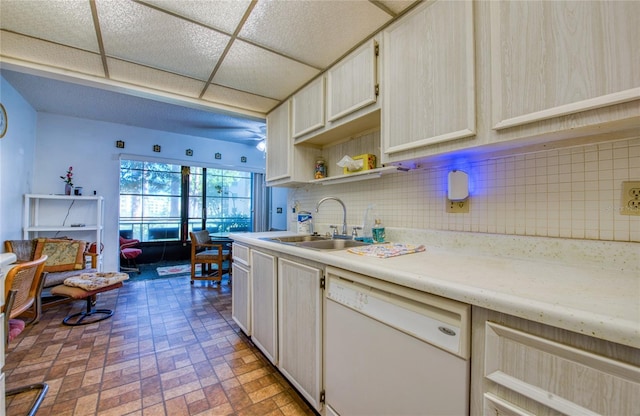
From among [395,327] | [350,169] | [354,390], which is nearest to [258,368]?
[354,390]

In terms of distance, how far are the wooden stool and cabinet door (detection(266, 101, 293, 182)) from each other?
1.95 metres

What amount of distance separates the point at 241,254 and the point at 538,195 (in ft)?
6.54

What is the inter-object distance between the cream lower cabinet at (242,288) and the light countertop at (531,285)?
103 centimetres

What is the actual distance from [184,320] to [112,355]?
0.66 meters

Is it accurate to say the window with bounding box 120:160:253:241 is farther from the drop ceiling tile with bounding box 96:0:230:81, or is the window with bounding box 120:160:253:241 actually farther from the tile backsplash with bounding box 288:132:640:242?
the tile backsplash with bounding box 288:132:640:242

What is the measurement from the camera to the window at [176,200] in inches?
209

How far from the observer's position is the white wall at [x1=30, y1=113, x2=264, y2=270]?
370 centimetres

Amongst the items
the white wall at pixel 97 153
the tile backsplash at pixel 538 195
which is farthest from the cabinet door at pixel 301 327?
the white wall at pixel 97 153

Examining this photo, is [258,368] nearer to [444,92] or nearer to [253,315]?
[253,315]

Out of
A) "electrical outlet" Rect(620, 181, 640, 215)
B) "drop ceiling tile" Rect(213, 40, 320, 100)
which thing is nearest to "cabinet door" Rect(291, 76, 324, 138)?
"drop ceiling tile" Rect(213, 40, 320, 100)

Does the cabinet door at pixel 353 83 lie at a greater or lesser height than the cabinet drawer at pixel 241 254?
greater

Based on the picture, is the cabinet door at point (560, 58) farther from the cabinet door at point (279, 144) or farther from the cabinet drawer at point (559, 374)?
the cabinet door at point (279, 144)

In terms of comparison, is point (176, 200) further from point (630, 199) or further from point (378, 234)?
point (630, 199)

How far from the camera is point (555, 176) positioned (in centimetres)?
113
